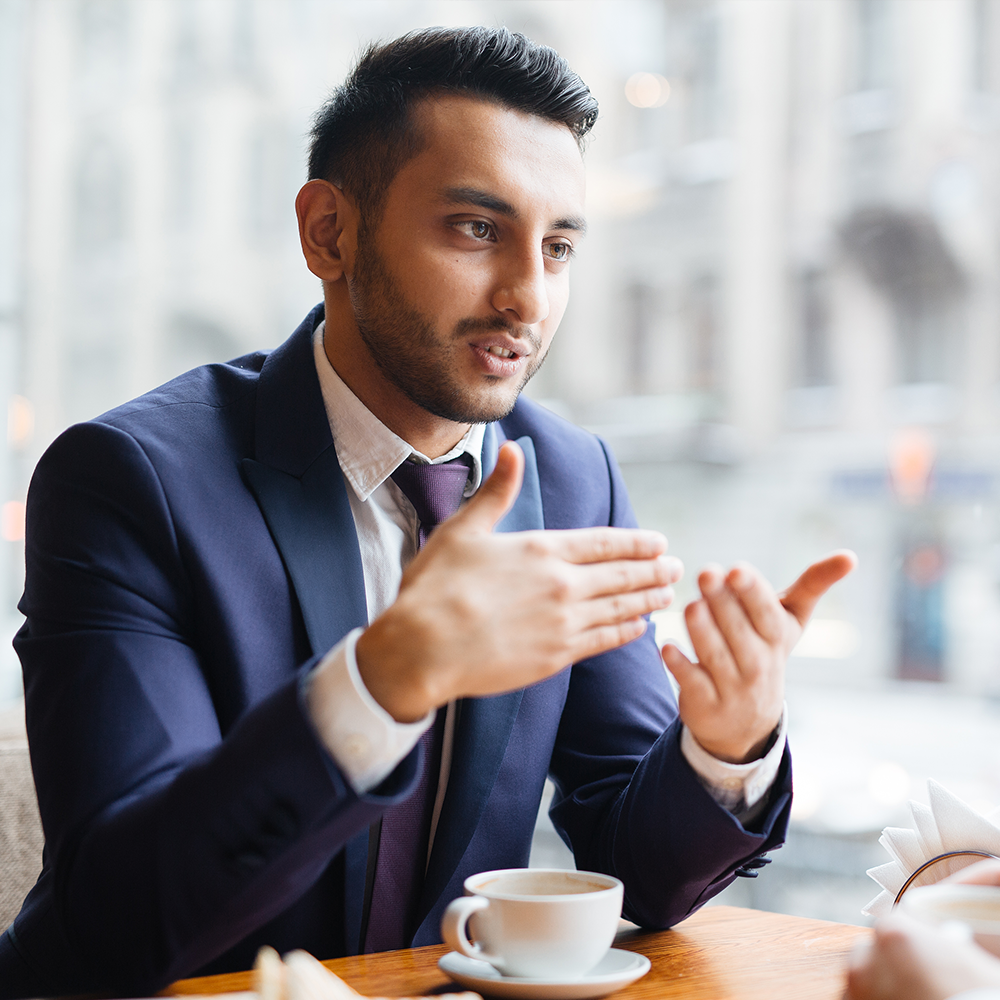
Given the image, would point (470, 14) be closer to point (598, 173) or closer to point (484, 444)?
point (598, 173)

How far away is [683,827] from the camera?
0.88 metres

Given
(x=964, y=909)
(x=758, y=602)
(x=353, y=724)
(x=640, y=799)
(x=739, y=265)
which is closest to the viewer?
(x=964, y=909)

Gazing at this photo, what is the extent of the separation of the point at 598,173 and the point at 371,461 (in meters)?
7.20

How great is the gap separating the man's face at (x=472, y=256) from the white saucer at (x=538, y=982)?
0.54 m

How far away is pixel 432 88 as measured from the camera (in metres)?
1.08

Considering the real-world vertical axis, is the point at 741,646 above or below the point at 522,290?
below

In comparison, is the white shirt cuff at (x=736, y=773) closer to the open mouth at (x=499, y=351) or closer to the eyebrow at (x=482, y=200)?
the open mouth at (x=499, y=351)

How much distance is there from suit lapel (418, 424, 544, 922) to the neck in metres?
0.29

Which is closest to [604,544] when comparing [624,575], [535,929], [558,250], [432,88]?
[624,575]

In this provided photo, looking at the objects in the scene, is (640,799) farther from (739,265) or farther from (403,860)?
(739,265)

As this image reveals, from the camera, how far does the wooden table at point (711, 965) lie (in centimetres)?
71

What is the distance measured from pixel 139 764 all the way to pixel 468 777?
342 millimetres

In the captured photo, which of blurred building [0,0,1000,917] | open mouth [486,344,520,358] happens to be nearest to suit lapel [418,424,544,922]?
open mouth [486,344,520,358]

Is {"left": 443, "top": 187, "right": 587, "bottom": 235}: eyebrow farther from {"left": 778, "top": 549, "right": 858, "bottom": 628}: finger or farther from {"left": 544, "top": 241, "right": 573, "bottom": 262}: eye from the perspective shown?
{"left": 778, "top": 549, "right": 858, "bottom": 628}: finger
